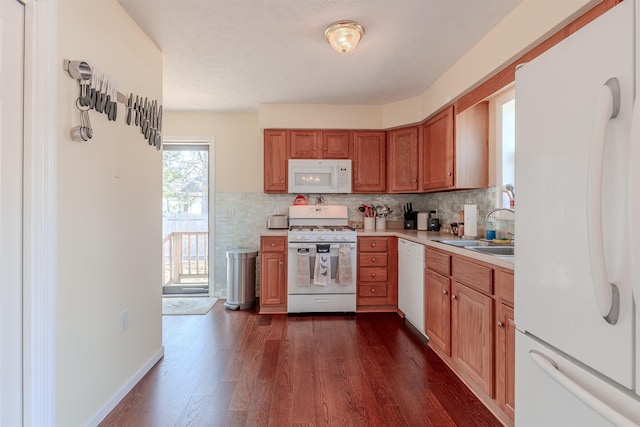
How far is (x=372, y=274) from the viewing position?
3461mm

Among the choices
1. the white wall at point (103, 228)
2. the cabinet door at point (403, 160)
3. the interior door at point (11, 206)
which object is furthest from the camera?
the cabinet door at point (403, 160)

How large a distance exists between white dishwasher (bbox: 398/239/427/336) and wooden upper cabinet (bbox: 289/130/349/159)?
4.41 feet

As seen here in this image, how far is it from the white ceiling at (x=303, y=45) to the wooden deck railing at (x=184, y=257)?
1.89 m

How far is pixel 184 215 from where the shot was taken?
14.0 feet

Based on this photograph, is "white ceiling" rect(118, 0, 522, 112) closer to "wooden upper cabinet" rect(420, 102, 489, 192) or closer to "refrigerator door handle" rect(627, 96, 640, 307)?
"wooden upper cabinet" rect(420, 102, 489, 192)

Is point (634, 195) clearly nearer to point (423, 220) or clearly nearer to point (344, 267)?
point (344, 267)

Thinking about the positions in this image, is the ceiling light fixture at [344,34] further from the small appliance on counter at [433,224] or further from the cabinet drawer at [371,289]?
the cabinet drawer at [371,289]

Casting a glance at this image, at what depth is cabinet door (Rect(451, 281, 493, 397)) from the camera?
1.75m

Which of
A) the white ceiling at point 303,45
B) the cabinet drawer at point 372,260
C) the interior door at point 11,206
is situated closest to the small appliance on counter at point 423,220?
the cabinet drawer at point 372,260

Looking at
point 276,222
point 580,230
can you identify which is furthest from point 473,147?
point 276,222

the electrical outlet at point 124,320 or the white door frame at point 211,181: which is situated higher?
the white door frame at point 211,181

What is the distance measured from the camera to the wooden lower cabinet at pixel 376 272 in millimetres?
3461

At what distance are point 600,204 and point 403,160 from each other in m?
3.13

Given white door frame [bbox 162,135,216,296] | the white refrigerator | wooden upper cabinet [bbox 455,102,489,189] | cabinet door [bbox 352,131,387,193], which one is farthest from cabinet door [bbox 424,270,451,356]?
white door frame [bbox 162,135,216,296]
